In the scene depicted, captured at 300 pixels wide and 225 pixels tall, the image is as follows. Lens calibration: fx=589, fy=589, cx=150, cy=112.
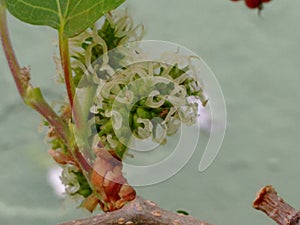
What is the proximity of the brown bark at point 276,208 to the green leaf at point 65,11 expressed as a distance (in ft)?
0.38

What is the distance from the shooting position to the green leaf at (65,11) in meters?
0.29

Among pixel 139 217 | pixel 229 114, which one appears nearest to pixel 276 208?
pixel 139 217

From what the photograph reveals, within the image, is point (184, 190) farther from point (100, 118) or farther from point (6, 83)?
point (100, 118)

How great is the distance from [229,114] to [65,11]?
18.5 inches

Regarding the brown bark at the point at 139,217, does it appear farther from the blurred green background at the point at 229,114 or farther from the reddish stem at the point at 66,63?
the blurred green background at the point at 229,114

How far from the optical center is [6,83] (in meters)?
0.74

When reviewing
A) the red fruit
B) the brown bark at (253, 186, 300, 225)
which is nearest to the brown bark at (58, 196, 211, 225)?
the brown bark at (253, 186, 300, 225)

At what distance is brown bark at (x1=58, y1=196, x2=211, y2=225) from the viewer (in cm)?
28

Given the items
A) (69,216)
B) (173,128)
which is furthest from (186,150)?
(69,216)

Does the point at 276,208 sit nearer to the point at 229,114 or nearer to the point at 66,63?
the point at 66,63

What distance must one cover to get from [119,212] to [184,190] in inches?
17.9

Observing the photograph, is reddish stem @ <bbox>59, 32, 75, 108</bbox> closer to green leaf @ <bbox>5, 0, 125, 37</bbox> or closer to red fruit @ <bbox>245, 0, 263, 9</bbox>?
green leaf @ <bbox>5, 0, 125, 37</bbox>

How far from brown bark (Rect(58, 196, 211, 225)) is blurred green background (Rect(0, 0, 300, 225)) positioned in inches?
17.2

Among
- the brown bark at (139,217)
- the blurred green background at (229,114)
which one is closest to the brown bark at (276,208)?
the brown bark at (139,217)
